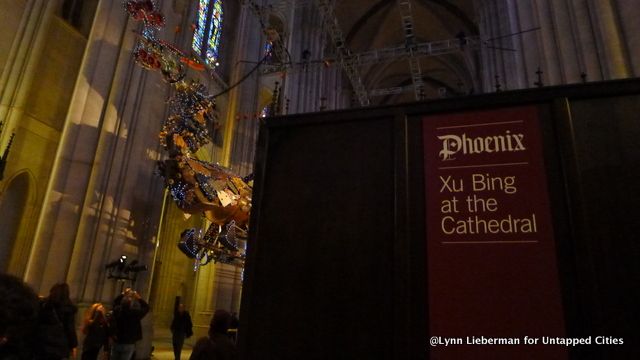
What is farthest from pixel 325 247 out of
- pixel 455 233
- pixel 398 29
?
pixel 398 29

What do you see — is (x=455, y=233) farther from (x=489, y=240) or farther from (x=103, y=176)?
(x=103, y=176)

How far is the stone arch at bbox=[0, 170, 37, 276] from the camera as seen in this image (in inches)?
312

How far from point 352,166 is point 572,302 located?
718 millimetres

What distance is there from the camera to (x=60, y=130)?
890 centimetres

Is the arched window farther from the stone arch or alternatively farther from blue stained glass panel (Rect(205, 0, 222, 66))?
the stone arch

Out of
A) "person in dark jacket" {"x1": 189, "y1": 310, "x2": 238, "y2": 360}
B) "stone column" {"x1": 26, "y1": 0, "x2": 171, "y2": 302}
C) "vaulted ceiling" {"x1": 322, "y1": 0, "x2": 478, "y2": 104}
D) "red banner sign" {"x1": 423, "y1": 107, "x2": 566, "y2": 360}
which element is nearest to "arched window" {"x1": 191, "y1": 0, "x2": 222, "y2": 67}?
"stone column" {"x1": 26, "y1": 0, "x2": 171, "y2": 302}

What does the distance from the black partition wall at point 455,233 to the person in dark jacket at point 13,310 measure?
648 mm

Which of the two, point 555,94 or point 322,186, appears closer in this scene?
point 555,94

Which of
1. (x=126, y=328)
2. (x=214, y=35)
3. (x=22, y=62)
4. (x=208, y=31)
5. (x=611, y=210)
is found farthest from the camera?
(x=214, y=35)

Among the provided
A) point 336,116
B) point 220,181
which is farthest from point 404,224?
point 220,181

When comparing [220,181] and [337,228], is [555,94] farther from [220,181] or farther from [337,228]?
[220,181]

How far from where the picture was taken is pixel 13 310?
1.26m

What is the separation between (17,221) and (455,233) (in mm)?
9367

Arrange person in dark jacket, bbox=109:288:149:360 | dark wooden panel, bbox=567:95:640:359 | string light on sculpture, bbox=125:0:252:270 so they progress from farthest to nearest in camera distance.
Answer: string light on sculpture, bbox=125:0:252:270, person in dark jacket, bbox=109:288:149:360, dark wooden panel, bbox=567:95:640:359
